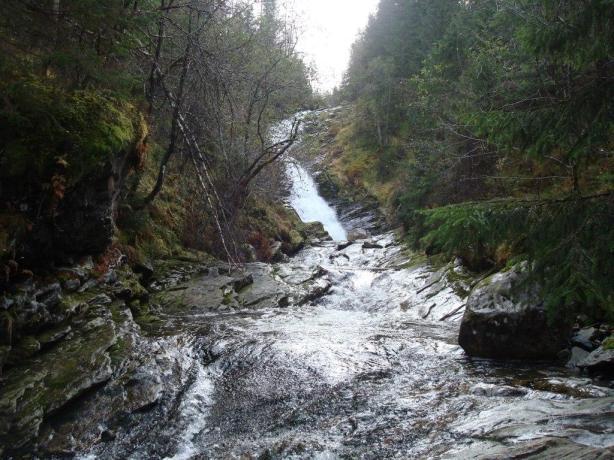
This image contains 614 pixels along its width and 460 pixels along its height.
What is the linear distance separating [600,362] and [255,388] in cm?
404

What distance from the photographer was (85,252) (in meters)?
7.12

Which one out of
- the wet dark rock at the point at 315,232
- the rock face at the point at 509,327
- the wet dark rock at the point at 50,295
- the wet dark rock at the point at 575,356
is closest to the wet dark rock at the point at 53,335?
the wet dark rock at the point at 50,295

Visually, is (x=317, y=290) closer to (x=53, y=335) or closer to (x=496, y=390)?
(x=496, y=390)

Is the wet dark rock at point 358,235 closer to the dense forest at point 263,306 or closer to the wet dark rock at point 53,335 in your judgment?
the dense forest at point 263,306

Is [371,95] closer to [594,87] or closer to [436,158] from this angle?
[436,158]

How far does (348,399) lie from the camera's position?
16.7ft

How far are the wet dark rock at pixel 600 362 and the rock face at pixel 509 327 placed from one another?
55 cm

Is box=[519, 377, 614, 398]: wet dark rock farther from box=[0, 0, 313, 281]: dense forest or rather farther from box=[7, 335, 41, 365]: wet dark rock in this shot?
box=[0, 0, 313, 281]: dense forest

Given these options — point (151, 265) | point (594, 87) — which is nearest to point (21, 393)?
point (151, 265)

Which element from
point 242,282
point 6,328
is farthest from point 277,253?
point 6,328

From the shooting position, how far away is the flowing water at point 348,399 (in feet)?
13.0

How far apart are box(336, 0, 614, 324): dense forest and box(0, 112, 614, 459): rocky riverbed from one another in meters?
1.13

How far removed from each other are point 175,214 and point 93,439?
28.5ft

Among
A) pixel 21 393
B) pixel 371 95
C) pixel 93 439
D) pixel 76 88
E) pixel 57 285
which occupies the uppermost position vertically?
pixel 371 95
